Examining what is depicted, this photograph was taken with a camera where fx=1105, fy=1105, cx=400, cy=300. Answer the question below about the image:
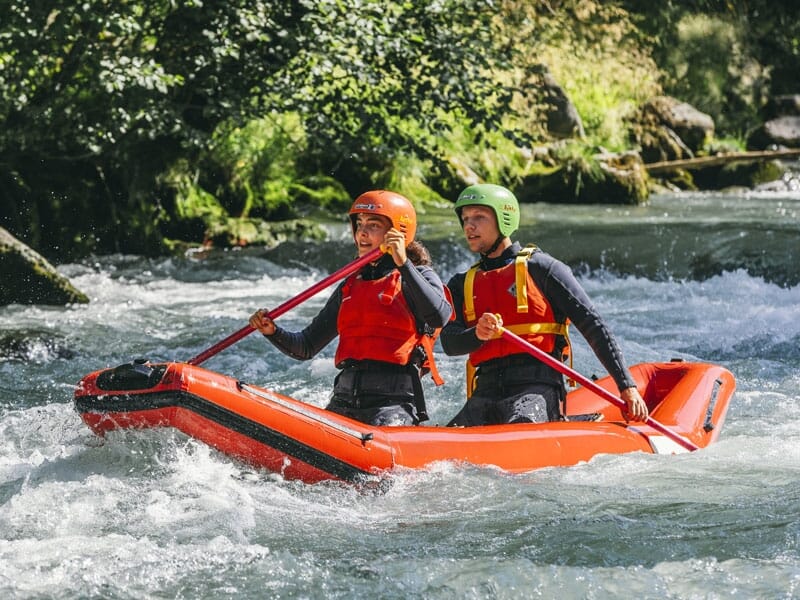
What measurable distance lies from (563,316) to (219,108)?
599 centimetres

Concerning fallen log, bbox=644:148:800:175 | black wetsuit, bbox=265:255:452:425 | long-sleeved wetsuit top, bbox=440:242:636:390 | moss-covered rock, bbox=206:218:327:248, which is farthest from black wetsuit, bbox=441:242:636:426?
fallen log, bbox=644:148:800:175

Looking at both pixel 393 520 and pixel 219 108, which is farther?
pixel 219 108

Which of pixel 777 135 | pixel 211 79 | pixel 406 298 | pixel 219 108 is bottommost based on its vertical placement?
pixel 406 298

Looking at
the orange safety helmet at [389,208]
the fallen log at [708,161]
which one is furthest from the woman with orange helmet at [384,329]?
the fallen log at [708,161]

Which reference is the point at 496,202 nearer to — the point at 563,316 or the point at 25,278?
the point at 563,316

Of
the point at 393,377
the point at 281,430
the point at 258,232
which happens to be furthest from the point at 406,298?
the point at 258,232

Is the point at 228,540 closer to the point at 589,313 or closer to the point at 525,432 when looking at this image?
the point at 525,432

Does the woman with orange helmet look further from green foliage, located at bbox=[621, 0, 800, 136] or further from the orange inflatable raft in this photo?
green foliage, located at bbox=[621, 0, 800, 136]

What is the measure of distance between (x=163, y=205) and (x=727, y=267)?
5599mm

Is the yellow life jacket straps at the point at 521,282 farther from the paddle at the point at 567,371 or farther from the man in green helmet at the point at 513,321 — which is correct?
the paddle at the point at 567,371

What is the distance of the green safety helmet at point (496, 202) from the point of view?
4438 mm

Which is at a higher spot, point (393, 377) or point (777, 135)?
point (777, 135)

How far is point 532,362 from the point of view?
454cm

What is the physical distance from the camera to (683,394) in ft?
16.8
